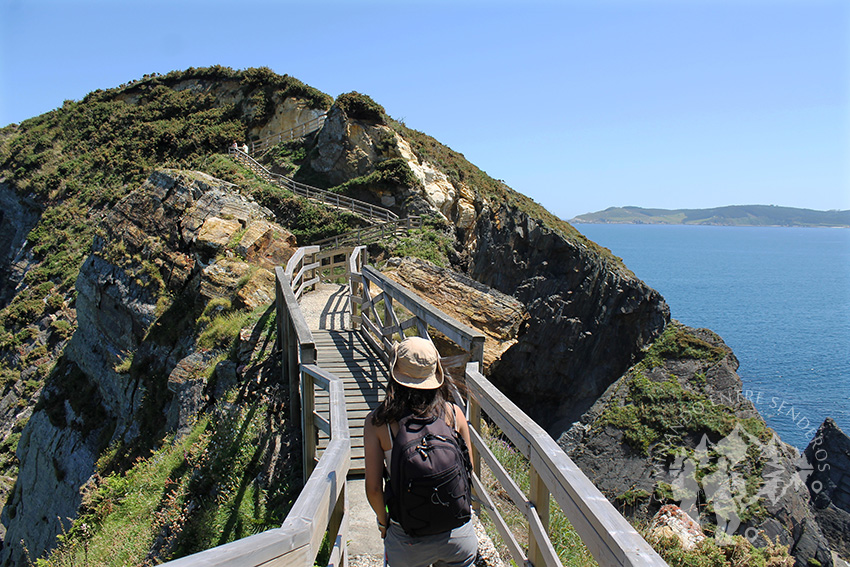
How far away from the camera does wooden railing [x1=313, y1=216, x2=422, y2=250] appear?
21.9m

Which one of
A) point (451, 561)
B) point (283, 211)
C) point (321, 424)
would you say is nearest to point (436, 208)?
point (283, 211)

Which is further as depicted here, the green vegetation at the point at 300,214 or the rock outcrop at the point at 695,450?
the green vegetation at the point at 300,214

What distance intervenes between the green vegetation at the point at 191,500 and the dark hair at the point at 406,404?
2.92 m

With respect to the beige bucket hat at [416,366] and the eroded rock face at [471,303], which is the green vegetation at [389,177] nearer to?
the eroded rock face at [471,303]

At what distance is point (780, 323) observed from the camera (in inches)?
2758

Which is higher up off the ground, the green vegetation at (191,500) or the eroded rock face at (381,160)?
the eroded rock face at (381,160)

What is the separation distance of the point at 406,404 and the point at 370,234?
20072mm

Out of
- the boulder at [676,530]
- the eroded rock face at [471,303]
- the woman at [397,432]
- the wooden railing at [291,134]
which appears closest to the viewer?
the woman at [397,432]

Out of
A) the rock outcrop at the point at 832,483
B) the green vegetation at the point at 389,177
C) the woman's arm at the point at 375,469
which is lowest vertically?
the rock outcrop at the point at 832,483

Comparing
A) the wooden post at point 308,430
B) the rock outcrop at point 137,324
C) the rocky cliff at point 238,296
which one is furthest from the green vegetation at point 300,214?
the wooden post at point 308,430

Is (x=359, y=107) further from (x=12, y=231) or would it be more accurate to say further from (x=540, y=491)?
(x=540, y=491)

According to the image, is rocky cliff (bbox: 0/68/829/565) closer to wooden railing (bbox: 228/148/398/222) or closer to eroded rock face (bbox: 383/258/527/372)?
eroded rock face (bbox: 383/258/527/372)

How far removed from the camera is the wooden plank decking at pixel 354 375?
5727 millimetres

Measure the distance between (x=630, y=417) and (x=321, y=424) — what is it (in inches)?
850
